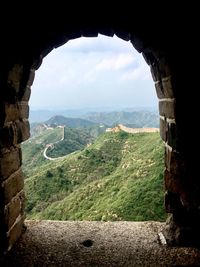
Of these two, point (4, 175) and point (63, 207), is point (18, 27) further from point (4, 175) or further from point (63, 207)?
point (63, 207)

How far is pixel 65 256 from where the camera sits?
3.52m

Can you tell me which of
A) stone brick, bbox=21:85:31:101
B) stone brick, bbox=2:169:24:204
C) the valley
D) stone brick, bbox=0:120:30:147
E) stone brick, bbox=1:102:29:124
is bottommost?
the valley

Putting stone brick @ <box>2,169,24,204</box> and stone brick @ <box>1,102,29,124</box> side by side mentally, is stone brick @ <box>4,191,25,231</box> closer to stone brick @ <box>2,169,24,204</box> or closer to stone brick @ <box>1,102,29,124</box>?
stone brick @ <box>2,169,24,204</box>

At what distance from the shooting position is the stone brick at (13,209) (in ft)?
11.7

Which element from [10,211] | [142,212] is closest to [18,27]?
[10,211]

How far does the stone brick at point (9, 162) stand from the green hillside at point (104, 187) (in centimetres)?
231

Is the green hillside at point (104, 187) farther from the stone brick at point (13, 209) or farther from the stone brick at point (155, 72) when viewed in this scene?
the stone brick at point (155, 72)

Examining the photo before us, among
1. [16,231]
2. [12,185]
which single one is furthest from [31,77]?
[16,231]

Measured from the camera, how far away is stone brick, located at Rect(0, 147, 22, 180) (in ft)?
11.6

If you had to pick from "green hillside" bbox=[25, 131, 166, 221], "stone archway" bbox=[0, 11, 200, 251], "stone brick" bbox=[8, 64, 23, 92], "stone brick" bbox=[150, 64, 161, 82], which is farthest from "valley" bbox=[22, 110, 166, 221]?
"stone brick" bbox=[8, 64, 23, 92]

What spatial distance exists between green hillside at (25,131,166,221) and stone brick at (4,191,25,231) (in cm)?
205

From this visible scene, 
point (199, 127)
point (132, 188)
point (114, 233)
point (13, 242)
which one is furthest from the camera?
point (132, 188)

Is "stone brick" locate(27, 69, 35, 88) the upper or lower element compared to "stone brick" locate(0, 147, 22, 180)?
upper

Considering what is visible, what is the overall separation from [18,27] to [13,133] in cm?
106
